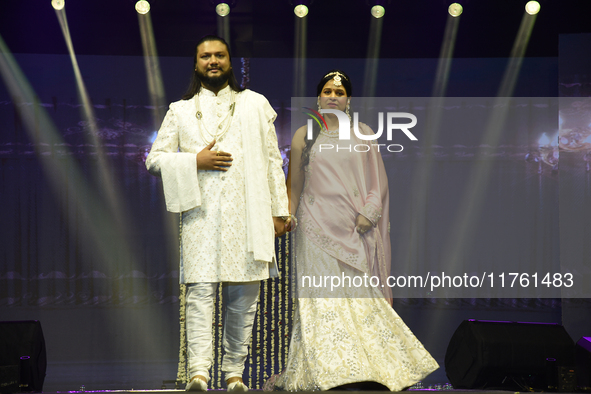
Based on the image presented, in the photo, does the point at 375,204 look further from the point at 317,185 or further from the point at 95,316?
A: the point at 95,316

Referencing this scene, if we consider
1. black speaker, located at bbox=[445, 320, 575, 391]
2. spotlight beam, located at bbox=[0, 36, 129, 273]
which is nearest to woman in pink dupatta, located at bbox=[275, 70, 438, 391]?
black speaker, located at bbox=[445, 320, 575, 391]

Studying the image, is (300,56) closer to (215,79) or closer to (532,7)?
(215,79)

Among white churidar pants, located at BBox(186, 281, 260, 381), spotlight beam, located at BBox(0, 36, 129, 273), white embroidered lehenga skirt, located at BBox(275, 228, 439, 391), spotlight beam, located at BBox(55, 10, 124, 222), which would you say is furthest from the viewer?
spotlight beam, located at BBox(0, 36, 129, 273)

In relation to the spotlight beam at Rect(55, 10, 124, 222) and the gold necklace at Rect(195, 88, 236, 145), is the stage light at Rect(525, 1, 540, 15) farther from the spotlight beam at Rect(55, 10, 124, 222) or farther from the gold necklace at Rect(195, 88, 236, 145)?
the spotlight beam at Rect(55, 10, 124, 222)

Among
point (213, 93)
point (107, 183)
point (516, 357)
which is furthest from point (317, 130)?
point (107, 183)

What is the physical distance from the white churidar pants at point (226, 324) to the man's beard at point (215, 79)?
93cm

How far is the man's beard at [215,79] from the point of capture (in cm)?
279

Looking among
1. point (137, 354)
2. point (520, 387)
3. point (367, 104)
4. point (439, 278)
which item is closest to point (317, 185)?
point (367, 104)

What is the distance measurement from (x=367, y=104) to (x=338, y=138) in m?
0.63

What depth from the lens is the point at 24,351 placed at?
2881 mm

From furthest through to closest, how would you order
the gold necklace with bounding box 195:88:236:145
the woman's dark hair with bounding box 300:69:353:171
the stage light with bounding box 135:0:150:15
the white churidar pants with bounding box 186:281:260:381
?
the stage light with bounding box 135:0:150:15 < the woman's dark hair with bounding box 300:69:353:171 < the gold necklace with bounding box 195:88:236:145 < the white churidar pants with bounding box 186:281:260:381

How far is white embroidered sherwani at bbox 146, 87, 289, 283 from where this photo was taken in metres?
2.65

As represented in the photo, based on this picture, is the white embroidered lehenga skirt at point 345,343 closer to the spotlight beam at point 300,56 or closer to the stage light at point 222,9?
the spotlight beam at point 300,56

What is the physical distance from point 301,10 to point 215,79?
117 cm
